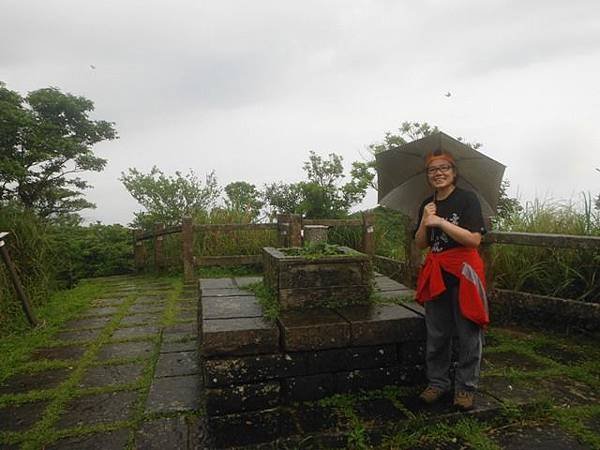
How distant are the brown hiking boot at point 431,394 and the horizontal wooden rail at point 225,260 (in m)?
5.46

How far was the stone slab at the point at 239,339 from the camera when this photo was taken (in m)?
2.34

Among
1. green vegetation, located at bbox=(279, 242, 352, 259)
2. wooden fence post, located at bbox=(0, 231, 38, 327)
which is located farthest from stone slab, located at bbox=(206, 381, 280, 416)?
wooden fence post, located at bbox=(0, 231, 38, 327)

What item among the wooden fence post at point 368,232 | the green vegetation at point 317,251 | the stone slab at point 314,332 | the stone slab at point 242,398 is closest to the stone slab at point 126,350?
the stone slab at point 242,398

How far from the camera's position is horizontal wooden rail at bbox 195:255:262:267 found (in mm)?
7441

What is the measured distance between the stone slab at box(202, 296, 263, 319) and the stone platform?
1 centimetres

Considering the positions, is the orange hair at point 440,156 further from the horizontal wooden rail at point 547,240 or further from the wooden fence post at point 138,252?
the wooden fence post at point 138,252

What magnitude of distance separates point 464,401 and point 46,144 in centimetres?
Answer: 1515

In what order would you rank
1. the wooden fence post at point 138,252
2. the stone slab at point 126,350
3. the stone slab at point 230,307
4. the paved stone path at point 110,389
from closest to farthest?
the paved stone path at point 110,389
the stone slab at point 230,307
the stone slab at point 126,350
the wooden fence post at point 138,252

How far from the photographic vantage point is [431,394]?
8.19 feet

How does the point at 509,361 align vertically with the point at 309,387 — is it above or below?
below

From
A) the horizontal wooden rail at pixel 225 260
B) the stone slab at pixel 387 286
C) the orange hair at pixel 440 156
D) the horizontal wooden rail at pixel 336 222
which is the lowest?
the horizontal wooden rail at pixel 225 260

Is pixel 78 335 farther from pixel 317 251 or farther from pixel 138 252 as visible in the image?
pixel 138 252

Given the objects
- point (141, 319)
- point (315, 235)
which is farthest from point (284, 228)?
point (315, 235)

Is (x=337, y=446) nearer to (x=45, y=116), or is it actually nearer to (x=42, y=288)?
(x=42, y=288)
